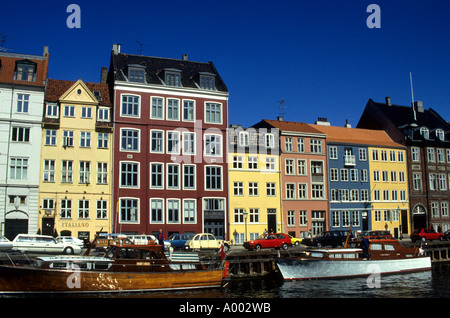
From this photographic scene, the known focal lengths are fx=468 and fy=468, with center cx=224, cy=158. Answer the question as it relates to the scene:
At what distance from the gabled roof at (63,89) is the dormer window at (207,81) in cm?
1087

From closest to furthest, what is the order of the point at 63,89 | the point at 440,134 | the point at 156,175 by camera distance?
the point at 63,89, the point at 156,175, the point at 440,134

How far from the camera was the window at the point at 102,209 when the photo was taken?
1890 inches

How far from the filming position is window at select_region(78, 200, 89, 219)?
47334 millimetres

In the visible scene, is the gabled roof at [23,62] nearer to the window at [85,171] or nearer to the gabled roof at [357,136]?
the window at [85,171]

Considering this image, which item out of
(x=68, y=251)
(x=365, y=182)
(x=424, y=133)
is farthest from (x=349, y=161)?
(x=68, y=251)

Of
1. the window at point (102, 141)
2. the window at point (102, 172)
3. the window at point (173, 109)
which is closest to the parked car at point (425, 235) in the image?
the window at point (173, 109)

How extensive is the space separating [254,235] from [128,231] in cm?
1521

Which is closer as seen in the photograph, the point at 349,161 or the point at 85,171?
the point at 85,171

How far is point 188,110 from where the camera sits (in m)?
53.5

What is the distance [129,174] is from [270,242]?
658 inches

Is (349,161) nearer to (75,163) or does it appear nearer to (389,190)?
(389,190)

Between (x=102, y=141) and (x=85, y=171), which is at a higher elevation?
(x=102, y=141)

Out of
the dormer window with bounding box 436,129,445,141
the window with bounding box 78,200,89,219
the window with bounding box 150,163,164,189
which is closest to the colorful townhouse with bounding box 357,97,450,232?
the dormer window with bounding box 436,129,445,141

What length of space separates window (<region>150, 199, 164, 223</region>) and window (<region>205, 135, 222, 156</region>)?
7910mm
